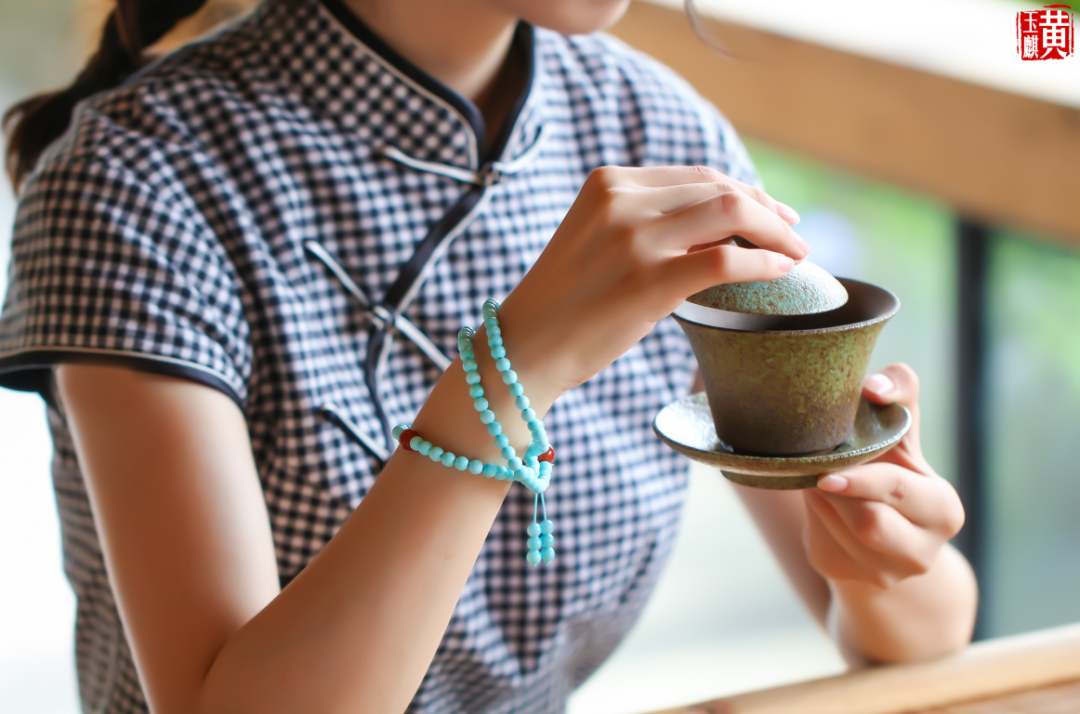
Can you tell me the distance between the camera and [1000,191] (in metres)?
1.72

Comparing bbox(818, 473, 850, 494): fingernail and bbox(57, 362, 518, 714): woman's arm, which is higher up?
bbox(818, 473, 850, 494): fingernail

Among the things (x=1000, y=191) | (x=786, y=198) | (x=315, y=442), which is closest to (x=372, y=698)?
(x=315, y=442)

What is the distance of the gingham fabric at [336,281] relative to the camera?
32.3 inches

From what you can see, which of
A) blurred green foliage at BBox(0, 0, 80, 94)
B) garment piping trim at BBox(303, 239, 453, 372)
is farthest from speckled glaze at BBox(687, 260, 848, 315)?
blurred green foliage at BBox(0, 0, 80, 94)

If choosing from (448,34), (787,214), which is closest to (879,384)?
(787,214)

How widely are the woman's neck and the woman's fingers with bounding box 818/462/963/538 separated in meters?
0.56

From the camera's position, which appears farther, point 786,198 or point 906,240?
point 786,198

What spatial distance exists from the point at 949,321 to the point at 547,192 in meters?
1.82

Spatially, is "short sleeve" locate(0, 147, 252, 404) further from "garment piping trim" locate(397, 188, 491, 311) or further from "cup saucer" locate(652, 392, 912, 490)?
"cup saucer" locate(652, 392, 912, 490)

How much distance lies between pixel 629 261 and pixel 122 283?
1.52ft

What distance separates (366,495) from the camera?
2.28 ft

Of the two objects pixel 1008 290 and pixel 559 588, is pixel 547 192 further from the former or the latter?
pixel 1008 290

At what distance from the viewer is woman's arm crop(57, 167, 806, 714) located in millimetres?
603

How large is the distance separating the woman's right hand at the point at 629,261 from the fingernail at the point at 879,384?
181 mm
